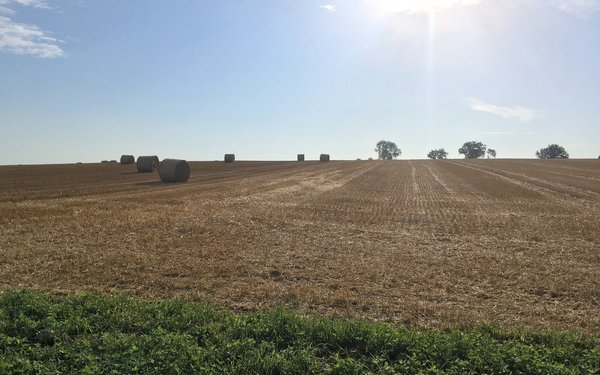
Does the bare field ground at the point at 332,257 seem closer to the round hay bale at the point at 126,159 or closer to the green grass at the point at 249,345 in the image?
the green grass at the point at 249,345

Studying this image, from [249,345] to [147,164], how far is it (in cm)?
4170

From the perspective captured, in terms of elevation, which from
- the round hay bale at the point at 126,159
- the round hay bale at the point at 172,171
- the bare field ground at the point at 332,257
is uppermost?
the round hay bale at the point at 126,159

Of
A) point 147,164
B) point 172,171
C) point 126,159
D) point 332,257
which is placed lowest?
point 332,257

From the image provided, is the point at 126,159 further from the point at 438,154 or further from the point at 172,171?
the point at 438,154

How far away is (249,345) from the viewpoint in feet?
16.6

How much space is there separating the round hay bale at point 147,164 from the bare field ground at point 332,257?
25.4m

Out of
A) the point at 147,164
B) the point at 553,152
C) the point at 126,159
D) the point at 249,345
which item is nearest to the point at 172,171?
the point at 147,164

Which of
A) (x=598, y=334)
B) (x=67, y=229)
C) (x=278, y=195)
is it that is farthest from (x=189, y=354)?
(x=278, y=195)

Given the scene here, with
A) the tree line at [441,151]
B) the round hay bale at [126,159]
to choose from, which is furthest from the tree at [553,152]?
the round hay bale at [126,159]

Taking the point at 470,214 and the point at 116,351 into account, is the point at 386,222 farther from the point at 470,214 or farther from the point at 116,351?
the point at 116,351

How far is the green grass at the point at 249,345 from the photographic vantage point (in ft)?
15.1

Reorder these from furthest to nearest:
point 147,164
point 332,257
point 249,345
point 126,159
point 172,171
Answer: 1. point 126,159
2. point 147,164
3. point 172,171
4. point 332,257
5. point 249,345

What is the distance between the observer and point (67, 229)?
12.9 meters

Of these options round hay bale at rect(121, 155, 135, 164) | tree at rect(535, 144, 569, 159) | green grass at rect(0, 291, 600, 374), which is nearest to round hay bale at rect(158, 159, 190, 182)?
green grass at rect(0, 291, 600, 374)
